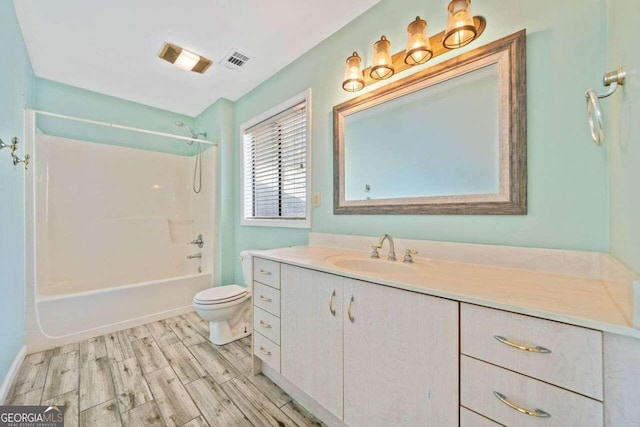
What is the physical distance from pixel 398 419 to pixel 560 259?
857mm

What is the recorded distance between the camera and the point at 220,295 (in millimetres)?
2039

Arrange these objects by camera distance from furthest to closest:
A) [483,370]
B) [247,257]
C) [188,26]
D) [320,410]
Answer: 1. [247,257]
2. [188,26]
3. [320,410]
4. [483,370]

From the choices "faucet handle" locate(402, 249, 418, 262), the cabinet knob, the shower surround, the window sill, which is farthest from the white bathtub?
"faucet handle" locate(402, 249, 418, 262)

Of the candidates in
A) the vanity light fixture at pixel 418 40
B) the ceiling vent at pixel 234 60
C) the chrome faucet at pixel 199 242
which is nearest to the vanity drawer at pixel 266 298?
the vanity light fixture at pixel 418 40

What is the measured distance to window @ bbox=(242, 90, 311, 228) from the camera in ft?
6.71

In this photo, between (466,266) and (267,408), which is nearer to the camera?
(466,266)

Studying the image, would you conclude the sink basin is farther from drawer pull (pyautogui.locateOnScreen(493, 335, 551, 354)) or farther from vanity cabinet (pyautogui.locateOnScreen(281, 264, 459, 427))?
drawer pull (pyautogui.locateOnScreen(493, 335, 551, 354))

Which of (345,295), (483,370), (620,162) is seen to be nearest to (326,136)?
(345,295)

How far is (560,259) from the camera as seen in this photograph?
0.94 m

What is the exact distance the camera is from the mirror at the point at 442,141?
105 centimetres

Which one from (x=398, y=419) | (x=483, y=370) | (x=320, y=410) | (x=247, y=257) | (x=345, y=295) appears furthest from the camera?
(x=247, y=257)

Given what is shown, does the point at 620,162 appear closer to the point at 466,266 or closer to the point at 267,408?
the point at 466,266

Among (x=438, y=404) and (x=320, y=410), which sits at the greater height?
(x=438, y=404)

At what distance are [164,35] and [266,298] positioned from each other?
202 centimetres
